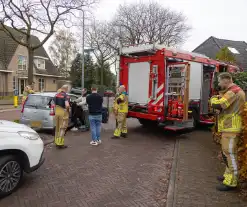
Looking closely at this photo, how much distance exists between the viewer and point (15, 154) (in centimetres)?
385

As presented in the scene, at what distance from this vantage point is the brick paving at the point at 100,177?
3669mm

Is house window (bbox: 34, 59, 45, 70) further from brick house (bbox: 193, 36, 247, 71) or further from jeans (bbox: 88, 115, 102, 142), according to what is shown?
jeans (bbox: 88, 115, 102, 142)

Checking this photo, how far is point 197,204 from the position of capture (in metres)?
3.51

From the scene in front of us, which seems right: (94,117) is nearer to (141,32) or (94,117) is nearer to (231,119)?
(231,119)

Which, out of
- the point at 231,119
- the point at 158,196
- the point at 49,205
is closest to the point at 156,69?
the point at 231,119

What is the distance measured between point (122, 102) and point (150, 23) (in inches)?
816

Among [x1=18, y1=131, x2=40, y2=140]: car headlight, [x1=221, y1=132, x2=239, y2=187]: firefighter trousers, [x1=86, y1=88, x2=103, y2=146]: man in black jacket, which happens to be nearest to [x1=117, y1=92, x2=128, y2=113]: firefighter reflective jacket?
[x1=86, y1=88, x2=103, y2=146]: man in black jacket

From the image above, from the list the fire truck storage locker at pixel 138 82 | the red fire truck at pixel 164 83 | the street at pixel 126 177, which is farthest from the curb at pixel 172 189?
the fire truck storage locker at pixel 138 82

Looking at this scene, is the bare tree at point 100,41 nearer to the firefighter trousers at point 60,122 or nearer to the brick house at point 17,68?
the brick house at point 17,68

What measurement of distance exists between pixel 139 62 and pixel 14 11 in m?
14.3

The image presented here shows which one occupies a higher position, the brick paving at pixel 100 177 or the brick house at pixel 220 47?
the brick house at pixel 220 47

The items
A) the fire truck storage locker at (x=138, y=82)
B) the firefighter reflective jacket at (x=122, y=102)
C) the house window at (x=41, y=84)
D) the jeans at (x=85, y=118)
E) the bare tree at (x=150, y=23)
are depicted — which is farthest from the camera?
the house window at (x=41, y=84)

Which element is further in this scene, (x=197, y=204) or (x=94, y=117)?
(x=94, y=117)

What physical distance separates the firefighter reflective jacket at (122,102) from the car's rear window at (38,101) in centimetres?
241
